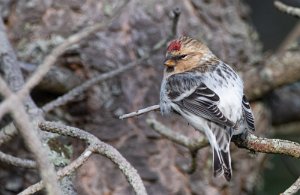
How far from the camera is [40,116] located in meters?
3.80

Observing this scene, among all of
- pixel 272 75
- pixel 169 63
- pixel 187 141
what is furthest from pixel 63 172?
pixel 272 75

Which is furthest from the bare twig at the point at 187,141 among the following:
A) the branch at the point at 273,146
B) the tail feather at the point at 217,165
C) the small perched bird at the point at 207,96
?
the branch at the point at 273,146

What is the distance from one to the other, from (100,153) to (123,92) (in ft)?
6.32

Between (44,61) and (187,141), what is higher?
(44,61)

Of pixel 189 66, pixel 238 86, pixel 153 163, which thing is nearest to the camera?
pixel 238 86

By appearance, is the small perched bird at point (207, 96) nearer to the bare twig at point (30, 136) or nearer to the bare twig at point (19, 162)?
the bare twig at point (19, 162)

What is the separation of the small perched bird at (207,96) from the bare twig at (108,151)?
78 cm

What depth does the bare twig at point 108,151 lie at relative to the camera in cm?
287

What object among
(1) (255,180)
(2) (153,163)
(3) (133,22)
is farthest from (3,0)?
(1) (255,180)

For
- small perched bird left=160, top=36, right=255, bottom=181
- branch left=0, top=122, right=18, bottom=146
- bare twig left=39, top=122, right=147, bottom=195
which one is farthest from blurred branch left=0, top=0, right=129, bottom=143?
small perched bird left=160, top=36, right=255, bottom=181

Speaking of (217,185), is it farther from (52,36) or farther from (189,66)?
(52,36)

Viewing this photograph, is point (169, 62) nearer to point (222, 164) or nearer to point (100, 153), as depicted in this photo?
point (222, 164)

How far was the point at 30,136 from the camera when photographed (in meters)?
2.23

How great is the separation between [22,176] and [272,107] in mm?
1980
